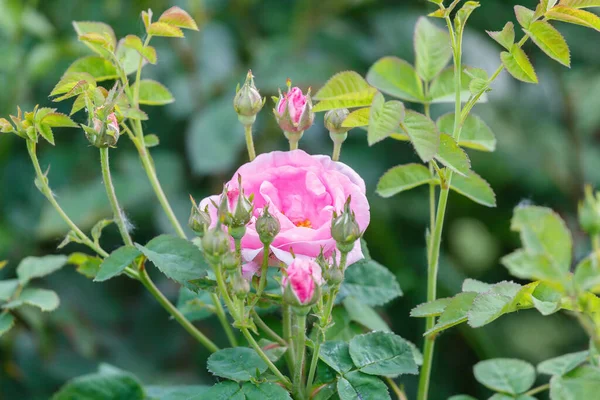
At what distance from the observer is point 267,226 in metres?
0.58

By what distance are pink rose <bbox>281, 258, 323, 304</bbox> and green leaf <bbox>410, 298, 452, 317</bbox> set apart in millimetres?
110

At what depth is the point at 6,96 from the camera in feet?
5.03

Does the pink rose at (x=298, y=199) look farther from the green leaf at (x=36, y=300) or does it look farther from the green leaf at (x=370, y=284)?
the green leaf at (x=36, y=300)

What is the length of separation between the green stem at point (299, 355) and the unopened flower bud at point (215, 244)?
0.08 metres

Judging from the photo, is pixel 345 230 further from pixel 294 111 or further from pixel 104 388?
pixel 104 388

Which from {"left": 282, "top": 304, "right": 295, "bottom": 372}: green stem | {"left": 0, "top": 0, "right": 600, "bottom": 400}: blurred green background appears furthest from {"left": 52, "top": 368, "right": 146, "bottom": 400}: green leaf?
{"left": 0, "top": 0, "right": 600, "bottom": 400}: blurred green background

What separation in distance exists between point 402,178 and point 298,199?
120 millimetres

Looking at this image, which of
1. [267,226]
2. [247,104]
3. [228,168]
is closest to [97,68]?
[247,104]

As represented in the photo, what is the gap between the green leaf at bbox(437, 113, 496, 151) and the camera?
73 centimetres

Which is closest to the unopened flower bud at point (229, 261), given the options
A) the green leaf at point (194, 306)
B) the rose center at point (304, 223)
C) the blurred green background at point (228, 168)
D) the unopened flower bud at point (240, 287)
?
the unopened flower bud at point (240, 287)

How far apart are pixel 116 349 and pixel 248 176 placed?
3.29 ft

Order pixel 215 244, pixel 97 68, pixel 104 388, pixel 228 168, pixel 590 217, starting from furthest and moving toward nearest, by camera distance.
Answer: pixel 228 168 < pixel 104 388 < pixel 97 68 < pixel 215 244 < pixel 590 217

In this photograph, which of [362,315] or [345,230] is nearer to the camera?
[345,230]

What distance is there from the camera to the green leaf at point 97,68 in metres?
0.73
